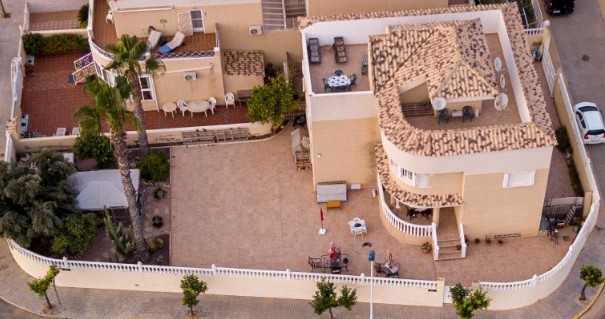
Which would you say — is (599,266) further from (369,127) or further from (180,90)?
(180,90)

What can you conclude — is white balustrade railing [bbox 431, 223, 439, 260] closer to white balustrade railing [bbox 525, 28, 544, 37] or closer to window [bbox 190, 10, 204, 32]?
white balustrade railing [bbox 525, 28, 544, 37]

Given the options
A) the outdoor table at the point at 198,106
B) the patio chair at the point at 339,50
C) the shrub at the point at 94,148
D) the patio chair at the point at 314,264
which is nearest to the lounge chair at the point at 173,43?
the outdoor table at the point at 198,106

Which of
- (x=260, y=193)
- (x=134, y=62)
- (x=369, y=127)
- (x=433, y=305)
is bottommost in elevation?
(x=433, y=305)

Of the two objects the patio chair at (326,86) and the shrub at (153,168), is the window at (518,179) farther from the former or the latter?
the shrub at (153,168)

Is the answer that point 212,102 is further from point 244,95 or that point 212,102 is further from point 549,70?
point 549,70

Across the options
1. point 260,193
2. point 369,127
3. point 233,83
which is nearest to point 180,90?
point 233,83

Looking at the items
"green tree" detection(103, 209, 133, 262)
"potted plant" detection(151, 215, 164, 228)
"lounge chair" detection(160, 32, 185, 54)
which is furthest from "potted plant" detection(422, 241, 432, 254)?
"lounge chair" detection(160, 32, 185, 54)

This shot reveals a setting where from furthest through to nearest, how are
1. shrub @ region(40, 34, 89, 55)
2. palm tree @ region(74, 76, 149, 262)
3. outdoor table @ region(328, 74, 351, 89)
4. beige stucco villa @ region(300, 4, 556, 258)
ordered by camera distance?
1. shrub @ region(40, 34, 89, 55)
2. outdoor table @ region(328, 74, 351, 89)
3. beige stucco villa @ region(300, 4, 556, 258)
4. palm tree @ region(74, 76, 149, 262)

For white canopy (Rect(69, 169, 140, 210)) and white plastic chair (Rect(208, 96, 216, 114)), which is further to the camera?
white plastic chair (Rect(208, 96, 216, 114))
